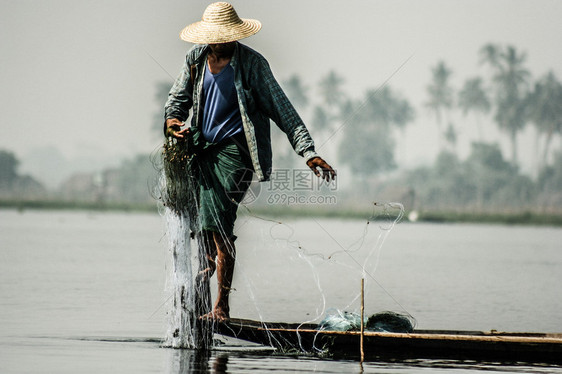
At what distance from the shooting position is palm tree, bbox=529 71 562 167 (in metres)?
80.8

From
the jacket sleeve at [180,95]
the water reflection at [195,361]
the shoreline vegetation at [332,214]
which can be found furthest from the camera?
the shoreline vegetation at [332,214]

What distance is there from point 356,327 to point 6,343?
2204 millimetres

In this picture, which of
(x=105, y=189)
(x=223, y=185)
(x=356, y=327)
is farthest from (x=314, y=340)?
(x=105, y=189)

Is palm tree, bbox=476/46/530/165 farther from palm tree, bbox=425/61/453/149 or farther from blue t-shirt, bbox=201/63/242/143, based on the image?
blue t-shirt, bbox=201/63/242/143

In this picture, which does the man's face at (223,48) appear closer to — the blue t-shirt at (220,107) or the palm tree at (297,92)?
the blue t-shirt at (220,107)

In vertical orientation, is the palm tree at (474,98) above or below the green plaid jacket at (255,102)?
above

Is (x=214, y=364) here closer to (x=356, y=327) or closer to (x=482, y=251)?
(x=356, y=327)

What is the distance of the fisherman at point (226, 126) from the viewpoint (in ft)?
21.9

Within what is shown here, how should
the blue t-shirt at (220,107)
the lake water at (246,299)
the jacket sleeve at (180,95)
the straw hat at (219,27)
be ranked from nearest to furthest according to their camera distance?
the lake water at (246,299) < the straw hat at (219,27) < the blue t-shirt at (220,107) < the jacket sleeve at (180,95)

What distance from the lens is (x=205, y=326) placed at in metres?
6.76

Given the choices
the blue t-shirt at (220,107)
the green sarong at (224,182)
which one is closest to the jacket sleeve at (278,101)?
the blue t-shirt at (220,107)

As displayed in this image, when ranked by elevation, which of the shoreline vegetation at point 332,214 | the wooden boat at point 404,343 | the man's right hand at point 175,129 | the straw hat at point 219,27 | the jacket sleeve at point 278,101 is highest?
the shoreline vegetation at point 332,214

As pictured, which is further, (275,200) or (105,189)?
(105,189)

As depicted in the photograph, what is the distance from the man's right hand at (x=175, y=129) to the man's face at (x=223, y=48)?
0.49 meters
